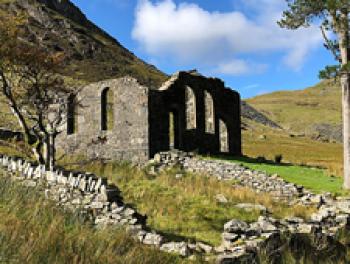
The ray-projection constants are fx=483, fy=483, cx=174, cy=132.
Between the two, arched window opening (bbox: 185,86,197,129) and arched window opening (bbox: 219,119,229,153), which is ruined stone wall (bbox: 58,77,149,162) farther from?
arched window opening (bbox: 219,119,229,153)

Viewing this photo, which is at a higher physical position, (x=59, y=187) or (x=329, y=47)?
(x=329, y=47)

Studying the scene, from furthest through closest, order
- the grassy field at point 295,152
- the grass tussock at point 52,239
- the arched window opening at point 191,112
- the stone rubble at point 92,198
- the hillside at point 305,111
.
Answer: the hillside at point 305,111
the grassy field at point 295,152
the arched window opening at point 191,112
the stone rubble at point 92,198
the grass tussock at point 52,239

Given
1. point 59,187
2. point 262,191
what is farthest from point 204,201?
point 59,187

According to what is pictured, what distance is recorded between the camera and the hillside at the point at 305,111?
11686 centimetres

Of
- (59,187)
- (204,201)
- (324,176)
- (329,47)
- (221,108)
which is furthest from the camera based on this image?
(221,108)

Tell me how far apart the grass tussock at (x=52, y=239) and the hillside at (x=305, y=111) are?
313 ft

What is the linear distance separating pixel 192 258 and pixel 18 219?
113 inches

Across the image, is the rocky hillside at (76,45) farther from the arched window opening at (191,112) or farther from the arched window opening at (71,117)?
the arched window opening at (71,117)

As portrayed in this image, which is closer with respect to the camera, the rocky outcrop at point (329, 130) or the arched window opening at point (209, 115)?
the arched window opening at point (209, 115)

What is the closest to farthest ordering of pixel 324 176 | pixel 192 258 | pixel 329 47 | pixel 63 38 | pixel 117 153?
pixel 192 258 < pixel 329 47 < pixel 324 176 < pixel 117 153 < pixel 63 38

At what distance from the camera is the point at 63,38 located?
284ft

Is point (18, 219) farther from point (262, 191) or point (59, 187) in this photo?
point (262, 191)

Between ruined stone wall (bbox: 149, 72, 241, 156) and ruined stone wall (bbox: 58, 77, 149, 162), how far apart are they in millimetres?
546

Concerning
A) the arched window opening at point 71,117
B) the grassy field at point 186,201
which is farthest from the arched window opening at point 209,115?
the arched window opening at point 71,117
